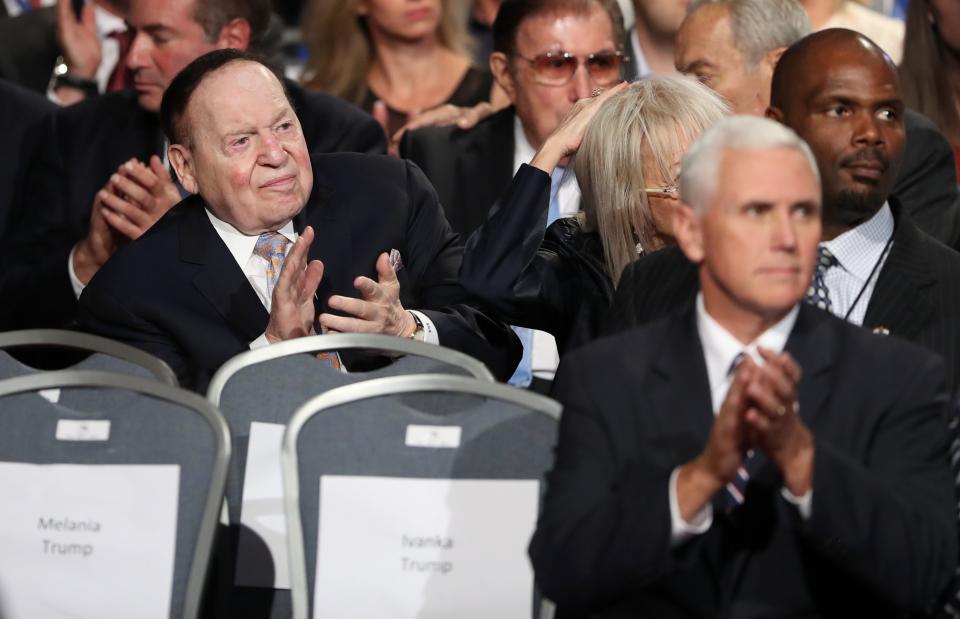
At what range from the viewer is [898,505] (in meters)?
2.18

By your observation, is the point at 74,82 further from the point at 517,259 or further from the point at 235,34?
the point at 517,259

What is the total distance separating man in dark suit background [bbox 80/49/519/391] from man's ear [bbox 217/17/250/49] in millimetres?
1073

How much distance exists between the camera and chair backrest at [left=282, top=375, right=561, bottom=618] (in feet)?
8.92

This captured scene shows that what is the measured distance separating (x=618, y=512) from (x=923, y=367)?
1.77 ft

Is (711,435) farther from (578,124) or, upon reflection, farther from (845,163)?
(578,124)

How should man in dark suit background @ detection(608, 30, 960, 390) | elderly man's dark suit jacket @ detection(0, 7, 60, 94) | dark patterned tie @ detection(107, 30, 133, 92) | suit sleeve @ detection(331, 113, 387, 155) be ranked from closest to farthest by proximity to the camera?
man in dark suit background @ detection(608, 30, 960, 390), suit sleeve @ detection(331, 113, 387, 155), dark patterned tie @ detection(107, 30, 133, 92), elderly man's dark suit jacket @ detection(0, 7, 60, 94)

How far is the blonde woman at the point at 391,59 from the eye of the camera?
551 cm

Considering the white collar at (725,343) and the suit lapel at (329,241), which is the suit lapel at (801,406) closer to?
the white collar at (725,343)

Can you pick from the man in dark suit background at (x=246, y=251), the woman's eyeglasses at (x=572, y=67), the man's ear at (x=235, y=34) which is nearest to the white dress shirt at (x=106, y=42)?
the man's ear at (x=235, y=34)

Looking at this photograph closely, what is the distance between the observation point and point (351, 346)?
2.97 meters

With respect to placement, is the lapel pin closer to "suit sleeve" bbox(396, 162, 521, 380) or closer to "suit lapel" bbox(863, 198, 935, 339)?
"suit sleeve" bbox(396, 162, 521, 380)

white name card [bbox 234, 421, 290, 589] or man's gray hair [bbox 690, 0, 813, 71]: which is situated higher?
man's gray hair [bbox 690, 0, 813, 71]

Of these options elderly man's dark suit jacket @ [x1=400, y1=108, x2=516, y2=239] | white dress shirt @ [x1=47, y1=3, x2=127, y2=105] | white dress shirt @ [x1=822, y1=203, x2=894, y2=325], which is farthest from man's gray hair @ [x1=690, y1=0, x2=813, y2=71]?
white dress shirt @ [x1=47, y1=3, x2=127, y2=105]

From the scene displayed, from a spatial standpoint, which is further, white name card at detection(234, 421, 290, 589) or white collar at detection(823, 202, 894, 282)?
white collar at detection(823, 202, 894, 282)
